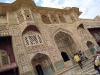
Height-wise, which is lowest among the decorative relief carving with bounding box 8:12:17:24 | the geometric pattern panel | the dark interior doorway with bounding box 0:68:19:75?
the geometric pattern panel

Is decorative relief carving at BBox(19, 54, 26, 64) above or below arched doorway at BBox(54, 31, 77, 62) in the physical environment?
below

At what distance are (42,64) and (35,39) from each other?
121 inches

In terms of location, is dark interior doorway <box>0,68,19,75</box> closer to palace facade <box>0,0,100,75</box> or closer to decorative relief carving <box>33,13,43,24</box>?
palace facade <box>0,0,100,75</box>

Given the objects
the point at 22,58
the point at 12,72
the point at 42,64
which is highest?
the point at 22,58

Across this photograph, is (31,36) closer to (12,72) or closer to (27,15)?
(27,15)

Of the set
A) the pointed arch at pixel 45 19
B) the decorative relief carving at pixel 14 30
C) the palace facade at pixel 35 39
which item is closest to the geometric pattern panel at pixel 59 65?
the palace facade at pixel 35 39

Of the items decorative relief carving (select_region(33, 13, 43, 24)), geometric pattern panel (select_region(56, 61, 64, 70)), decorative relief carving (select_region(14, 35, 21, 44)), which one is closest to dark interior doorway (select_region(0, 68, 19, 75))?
decorative relief carving (select_region(14, 35, 21, 44))

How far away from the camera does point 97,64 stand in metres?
5.55

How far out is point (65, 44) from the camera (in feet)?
53.3

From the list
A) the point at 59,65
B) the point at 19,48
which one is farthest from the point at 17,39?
the point at 59,65

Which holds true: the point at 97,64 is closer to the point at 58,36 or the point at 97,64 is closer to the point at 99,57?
the point at 99,57

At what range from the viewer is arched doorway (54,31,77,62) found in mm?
15391

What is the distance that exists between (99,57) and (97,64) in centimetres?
43

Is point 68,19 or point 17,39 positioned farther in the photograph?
point 68,19
